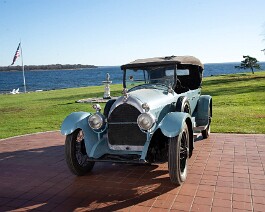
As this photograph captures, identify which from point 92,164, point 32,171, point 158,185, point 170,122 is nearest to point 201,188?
point 158,185

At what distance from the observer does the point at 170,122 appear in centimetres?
441

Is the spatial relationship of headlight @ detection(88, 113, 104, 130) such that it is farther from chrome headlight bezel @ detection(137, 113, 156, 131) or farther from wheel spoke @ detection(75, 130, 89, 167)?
chrome headlight bezel @ detection(137, 113, 156, 131)

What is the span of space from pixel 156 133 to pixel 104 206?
1.47 metres

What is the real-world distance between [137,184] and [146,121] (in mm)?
1006

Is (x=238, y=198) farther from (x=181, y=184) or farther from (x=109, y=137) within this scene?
(x=109, y=137)

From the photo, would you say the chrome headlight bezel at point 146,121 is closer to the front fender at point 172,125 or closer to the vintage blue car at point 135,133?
the vintage blue car at point 135,133

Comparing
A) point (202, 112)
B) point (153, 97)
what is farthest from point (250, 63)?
point (153, 97)

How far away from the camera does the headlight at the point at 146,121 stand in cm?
442

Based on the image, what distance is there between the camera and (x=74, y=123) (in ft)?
16.1

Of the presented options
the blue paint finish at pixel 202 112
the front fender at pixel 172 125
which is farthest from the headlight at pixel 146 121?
the blue paint finish at pixel 202 112

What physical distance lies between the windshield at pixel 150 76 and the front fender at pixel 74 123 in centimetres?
152

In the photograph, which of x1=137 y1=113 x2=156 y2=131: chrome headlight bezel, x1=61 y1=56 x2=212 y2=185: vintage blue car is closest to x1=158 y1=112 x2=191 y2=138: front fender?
x1=61 y1=56 x2=212 y2=185: vintage blue car

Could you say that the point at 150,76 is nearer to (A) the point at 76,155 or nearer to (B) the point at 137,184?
(A) the point at 76,155

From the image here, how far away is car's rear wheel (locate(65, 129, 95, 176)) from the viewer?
4.83 m
